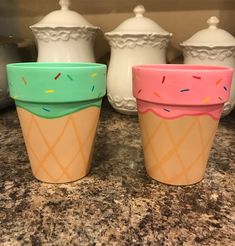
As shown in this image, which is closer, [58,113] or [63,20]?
[58,113]

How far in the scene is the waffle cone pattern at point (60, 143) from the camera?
1.19ft

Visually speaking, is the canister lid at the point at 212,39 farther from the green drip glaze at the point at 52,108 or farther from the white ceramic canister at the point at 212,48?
the green drip glaze at the point at 52,108

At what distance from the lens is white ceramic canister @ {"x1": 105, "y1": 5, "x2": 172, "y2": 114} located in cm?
63

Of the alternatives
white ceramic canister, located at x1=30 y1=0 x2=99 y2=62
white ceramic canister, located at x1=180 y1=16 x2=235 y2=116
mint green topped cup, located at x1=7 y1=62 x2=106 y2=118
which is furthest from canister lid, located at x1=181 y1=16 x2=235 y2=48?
mint green topped cup, located at x1=7 y1=62 x2=106 y2=118

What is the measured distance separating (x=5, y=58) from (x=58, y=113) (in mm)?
412

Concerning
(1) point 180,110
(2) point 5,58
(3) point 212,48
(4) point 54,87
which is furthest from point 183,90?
(2) point 5,58

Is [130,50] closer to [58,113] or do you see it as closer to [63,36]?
[63,36]

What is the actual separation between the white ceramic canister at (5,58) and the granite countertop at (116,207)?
0.25 metres

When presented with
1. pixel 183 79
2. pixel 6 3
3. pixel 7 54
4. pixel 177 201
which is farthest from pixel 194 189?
pixel 6 3

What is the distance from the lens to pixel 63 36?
654 mm

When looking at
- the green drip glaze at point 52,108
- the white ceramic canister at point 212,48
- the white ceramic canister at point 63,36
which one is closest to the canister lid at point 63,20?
the white ceramic canister at point 63,36

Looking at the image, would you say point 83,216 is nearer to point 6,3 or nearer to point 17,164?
point 17,164

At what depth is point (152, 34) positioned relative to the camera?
0.62 metres

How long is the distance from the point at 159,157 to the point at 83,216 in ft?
0.39
